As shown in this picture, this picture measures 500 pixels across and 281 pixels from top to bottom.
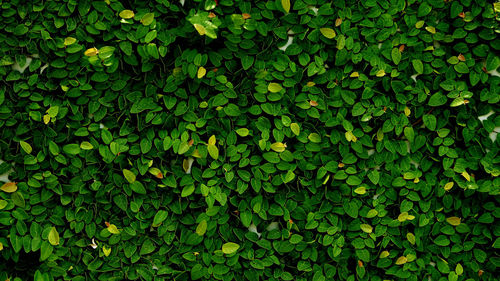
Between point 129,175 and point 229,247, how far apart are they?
0.49 metres

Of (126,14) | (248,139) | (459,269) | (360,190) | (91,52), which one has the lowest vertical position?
(459,269)

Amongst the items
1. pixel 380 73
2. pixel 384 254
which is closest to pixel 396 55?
pixel 380 73

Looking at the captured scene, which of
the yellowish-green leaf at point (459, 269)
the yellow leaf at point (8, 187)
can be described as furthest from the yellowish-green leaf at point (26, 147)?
the yellowish-green leaf at point (459, 269)

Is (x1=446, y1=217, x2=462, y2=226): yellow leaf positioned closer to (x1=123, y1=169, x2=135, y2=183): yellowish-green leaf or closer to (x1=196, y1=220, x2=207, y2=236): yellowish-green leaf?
(x1=196, y1=220, x2=207, y2=236): yellowish-green leaf

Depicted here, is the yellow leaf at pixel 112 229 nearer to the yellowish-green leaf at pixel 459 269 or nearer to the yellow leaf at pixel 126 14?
the yellow leaf at pixel 126 14

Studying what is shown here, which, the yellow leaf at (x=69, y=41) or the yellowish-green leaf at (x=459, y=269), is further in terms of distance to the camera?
the yellowish-green leaf at (x=459, y=269)

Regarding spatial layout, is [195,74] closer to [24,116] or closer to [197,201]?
[197,201]

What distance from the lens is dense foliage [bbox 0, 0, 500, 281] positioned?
1730 mm

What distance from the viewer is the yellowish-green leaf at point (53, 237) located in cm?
175

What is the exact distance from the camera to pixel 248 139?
1.83 meters

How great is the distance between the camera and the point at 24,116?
1741 mm

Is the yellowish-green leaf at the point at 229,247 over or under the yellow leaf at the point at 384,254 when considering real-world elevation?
over

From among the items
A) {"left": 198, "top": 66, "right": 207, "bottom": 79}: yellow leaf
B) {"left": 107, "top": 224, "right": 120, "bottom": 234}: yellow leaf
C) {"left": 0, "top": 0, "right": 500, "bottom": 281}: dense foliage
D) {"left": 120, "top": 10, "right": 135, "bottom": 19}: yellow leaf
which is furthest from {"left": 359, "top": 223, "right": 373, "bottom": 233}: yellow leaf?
{"left": 120, "top": 10, "right": 135, "bottom": 19}: yellow leaf

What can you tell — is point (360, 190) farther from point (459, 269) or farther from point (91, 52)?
point (91, 52)
